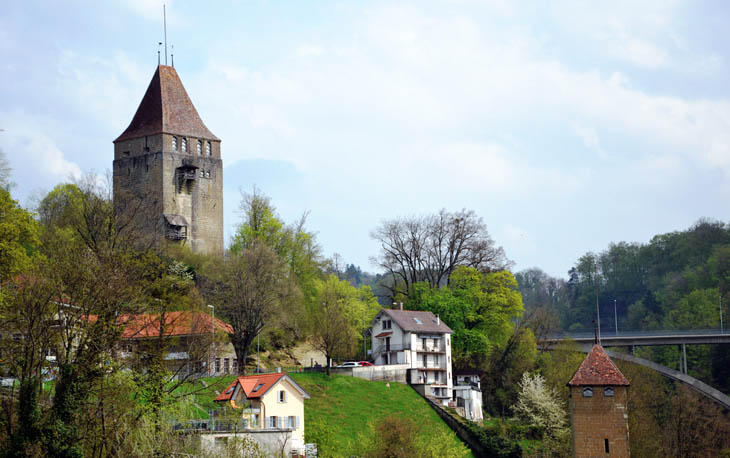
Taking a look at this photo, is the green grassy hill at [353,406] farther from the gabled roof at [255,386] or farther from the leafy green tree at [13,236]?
the leafy green tree at [13,236]

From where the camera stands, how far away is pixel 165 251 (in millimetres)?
72938

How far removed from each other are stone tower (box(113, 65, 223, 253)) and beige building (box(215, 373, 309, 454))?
1197 inches

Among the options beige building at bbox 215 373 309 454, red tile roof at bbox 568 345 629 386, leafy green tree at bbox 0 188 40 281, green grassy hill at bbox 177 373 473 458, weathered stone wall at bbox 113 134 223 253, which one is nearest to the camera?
red tile roof at bbox 568 345 629 386

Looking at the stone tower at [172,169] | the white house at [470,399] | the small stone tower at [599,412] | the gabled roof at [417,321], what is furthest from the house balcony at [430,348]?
the small stone tower at [599,412]

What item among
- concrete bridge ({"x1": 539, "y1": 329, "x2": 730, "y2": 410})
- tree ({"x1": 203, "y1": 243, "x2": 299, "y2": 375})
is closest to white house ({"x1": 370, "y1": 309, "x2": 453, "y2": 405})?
tree ({"x1": 203, "y1": 243, "x2": 299, "y2": 375})

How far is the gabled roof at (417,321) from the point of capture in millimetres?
73875

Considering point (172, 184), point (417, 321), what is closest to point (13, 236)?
point (172, 184)

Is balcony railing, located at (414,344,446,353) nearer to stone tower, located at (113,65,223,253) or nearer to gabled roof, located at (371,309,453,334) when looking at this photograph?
gabled roof, located at (371,309,453,334)

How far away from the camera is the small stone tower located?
139 ft

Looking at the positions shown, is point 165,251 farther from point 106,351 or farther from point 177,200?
point 106,351

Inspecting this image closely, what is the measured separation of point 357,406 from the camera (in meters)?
61.9

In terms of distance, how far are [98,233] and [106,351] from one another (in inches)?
1141

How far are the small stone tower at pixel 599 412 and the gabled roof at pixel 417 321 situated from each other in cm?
3020

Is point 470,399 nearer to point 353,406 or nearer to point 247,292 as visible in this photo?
point 353,406
